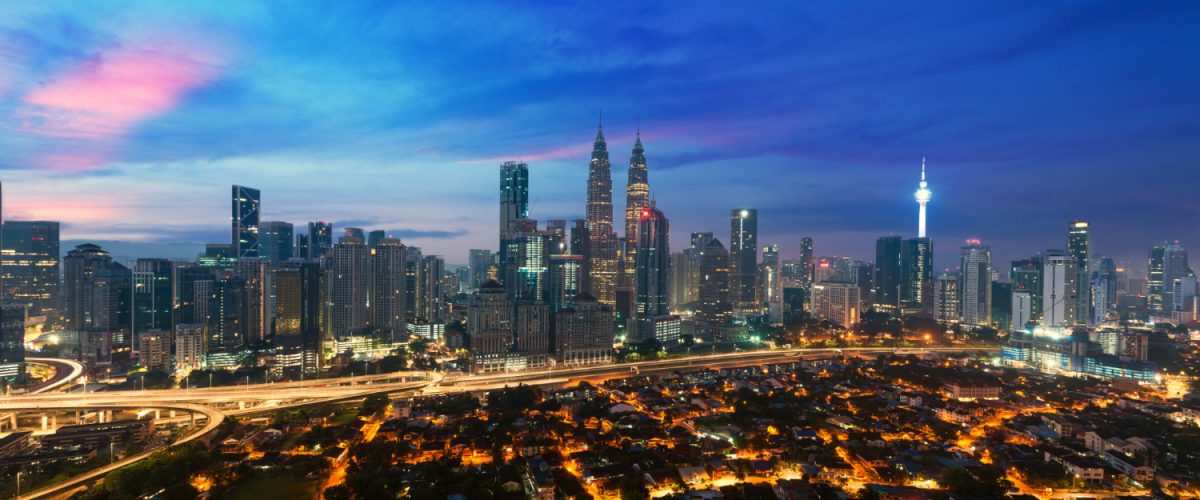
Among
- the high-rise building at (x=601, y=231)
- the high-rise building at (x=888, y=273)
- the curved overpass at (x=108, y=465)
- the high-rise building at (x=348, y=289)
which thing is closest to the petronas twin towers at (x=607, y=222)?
the high-rise building at (x=601, y=231)

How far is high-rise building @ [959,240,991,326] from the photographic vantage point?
1778 inches

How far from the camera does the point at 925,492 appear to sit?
38.8 feet

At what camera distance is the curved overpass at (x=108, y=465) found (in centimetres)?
1202

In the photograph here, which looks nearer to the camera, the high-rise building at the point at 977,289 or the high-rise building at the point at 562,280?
the high-rise building at the point at 562,280

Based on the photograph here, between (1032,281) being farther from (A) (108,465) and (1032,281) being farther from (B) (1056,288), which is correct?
(A) (108,465)

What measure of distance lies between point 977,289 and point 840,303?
10.2 metres

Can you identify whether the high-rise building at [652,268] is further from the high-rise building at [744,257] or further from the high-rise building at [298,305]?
the high-rise building at [298,305]

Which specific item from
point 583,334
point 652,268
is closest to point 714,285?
point 652,268

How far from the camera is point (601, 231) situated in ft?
164

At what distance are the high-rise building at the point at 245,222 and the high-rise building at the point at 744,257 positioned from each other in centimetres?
3877

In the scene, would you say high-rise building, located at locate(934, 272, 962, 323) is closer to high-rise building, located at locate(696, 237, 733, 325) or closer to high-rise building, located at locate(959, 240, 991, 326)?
high-rise building, located at locate(959, 240, 991, 326)

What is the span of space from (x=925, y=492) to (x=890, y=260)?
4419 cm

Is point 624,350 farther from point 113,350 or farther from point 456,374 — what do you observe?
point 113,350

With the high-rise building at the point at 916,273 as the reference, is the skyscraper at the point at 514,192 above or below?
above
